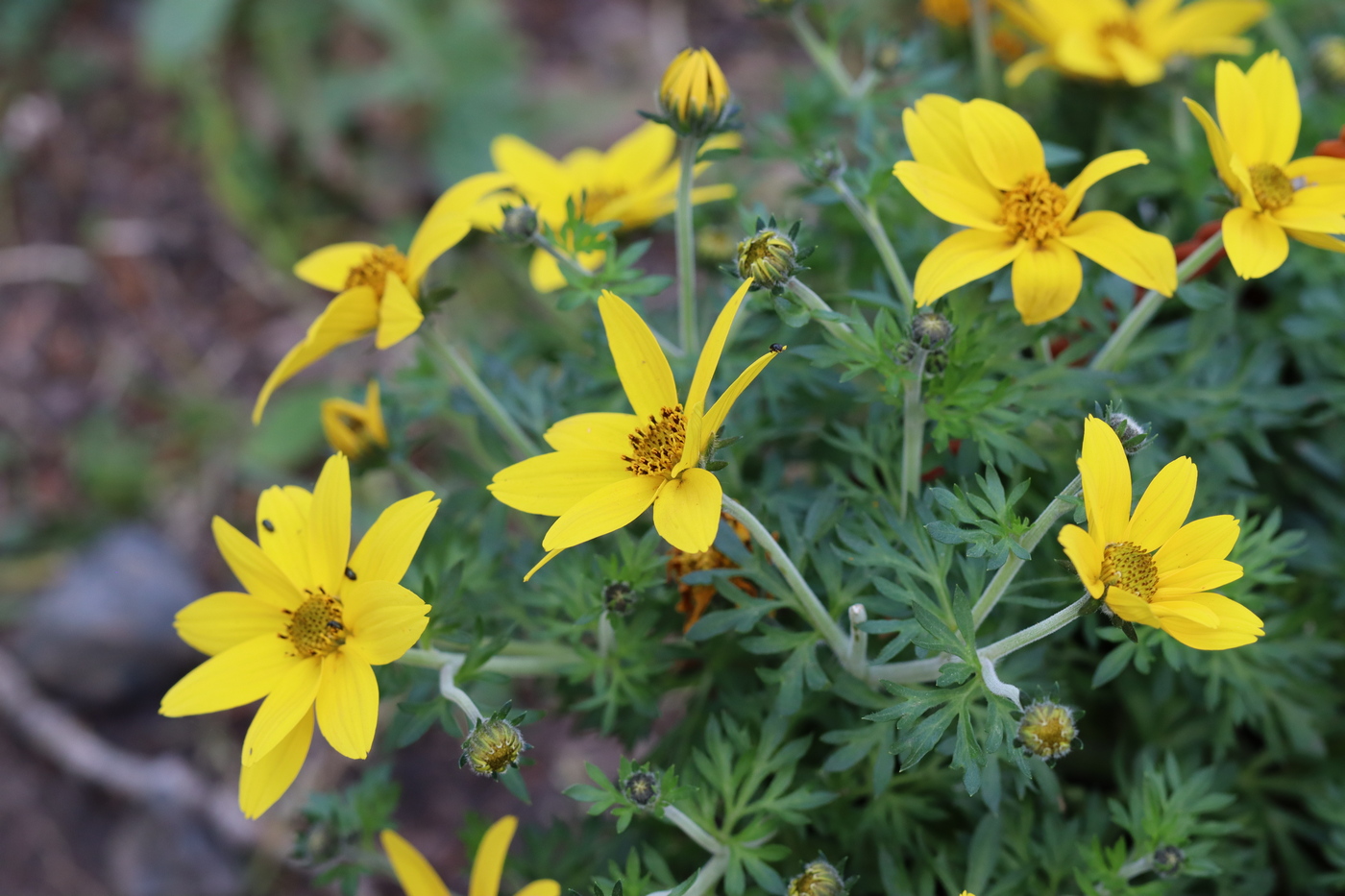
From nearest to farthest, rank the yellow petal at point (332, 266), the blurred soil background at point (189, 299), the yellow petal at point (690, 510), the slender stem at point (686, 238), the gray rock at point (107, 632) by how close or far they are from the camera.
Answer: the yellow petal at point (690, 510), the slender stem at point (686, 238), the yellow petal at point (332, 266), the blurred soil background at point (189, 299), the gray rock at point (107, 632)

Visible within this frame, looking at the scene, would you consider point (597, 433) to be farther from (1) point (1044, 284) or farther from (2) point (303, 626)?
(1) point (1044, 284)

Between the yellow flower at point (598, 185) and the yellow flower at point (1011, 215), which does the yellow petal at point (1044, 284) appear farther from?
the yellow flower at point (598, 185)

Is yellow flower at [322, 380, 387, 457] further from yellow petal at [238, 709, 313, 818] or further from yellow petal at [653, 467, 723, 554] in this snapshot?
yellow petal at [653, 467, 723, 554]

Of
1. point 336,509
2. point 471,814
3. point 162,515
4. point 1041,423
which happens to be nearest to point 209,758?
point 162,515

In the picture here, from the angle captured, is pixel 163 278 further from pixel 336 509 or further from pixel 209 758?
pixel 336 509

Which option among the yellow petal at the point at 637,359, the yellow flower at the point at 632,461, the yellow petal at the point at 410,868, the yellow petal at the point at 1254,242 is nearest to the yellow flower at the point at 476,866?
the yellow petal at the point at 410,868

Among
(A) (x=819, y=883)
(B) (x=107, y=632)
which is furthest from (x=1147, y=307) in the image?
(B) (x=107, y=632)

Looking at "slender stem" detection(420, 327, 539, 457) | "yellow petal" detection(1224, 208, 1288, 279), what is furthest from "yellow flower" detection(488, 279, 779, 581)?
"yellow petal" detection(1224, 208, 1288, 279)
